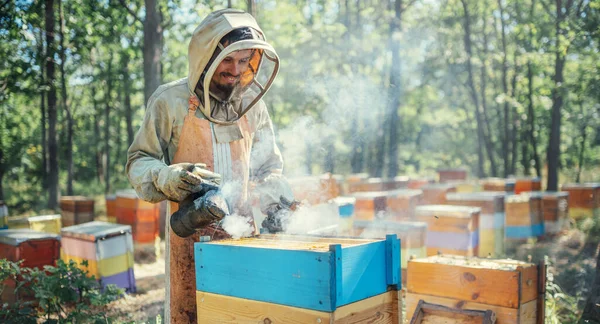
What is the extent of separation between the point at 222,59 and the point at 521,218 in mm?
6558

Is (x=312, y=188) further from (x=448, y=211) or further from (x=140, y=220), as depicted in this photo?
(x=140, y=220)

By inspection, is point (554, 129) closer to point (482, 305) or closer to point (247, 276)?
point (482, 305)

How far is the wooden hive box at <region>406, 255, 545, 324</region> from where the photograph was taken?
3324 mm

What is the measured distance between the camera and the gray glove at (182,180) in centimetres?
199

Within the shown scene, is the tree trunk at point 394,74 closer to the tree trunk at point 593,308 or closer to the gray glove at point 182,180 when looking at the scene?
the tree trunk at point 593,308

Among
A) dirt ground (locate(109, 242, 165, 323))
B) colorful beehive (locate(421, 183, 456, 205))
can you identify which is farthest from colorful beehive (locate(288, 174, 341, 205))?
colorful beehive (locate(421, 183, 456, 205))

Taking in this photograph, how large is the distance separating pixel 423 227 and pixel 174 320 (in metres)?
3.58

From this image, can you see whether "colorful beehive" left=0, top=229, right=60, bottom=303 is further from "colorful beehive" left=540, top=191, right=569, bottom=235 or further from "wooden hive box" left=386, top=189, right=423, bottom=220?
"colorful beehive" left=540, top=191, right=569, bottom=235

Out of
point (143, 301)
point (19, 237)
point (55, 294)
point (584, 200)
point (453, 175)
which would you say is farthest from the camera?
point (453, 175)

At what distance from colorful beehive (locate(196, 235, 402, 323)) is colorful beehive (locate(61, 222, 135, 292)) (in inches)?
147

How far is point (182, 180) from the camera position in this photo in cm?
200

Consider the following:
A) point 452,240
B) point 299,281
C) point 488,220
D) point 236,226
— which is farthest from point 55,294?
point 488,220

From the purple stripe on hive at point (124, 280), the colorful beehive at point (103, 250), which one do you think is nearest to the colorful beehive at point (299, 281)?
the colorful beehive at point (103, 250)

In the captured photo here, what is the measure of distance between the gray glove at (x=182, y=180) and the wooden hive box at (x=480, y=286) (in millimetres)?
2227
